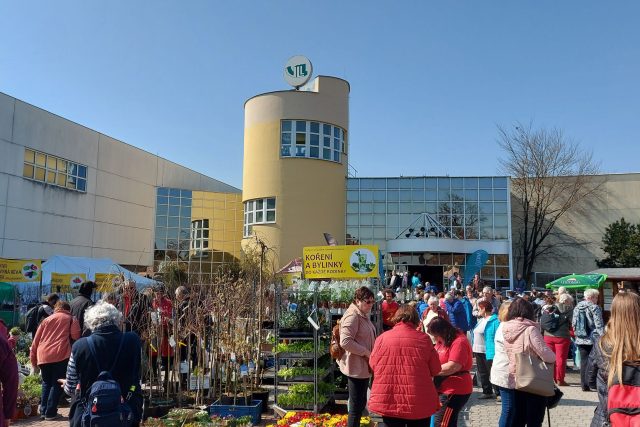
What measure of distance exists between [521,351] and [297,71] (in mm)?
27225

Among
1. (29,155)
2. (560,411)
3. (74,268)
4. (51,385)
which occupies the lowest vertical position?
(560,411)

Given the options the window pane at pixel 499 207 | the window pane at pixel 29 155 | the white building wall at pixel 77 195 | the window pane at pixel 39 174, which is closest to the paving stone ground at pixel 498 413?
the white building wall at pixel 77 195

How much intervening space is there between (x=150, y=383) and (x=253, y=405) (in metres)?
1.55

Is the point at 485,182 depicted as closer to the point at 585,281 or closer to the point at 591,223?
the point at 591,223

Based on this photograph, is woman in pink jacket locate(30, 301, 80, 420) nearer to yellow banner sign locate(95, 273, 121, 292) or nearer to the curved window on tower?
yellow banner sign locate(95, 273, 121, 292)

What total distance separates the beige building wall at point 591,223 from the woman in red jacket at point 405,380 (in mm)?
33272

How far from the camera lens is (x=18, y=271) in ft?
52.5

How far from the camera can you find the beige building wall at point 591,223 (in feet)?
114

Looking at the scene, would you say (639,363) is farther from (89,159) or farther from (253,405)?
(89,159)

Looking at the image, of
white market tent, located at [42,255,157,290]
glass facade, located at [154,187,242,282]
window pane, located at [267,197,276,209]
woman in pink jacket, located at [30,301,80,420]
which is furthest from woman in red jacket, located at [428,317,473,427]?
glass facade, located at [154,187,242,282]

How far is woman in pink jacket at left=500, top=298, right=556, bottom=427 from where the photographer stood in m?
5.21

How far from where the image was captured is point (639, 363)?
3225 mm

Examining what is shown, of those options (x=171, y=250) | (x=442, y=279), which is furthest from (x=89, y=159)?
(x=442, y=279)

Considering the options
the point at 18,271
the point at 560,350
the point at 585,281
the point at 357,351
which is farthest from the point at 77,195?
the point at 357,351
